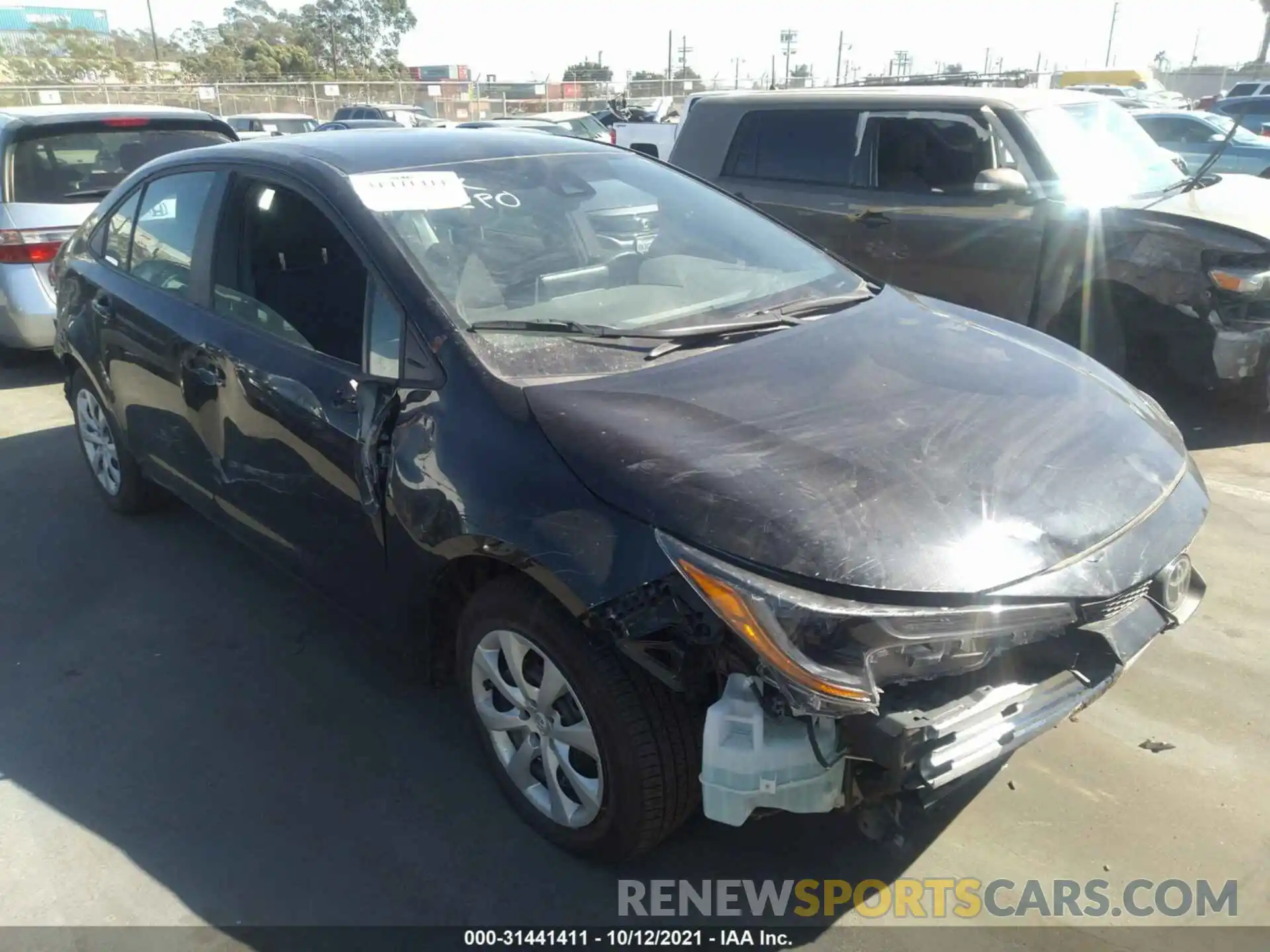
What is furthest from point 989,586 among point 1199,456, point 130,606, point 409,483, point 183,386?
point 1199,456

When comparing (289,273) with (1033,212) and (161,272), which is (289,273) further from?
(1033,212)

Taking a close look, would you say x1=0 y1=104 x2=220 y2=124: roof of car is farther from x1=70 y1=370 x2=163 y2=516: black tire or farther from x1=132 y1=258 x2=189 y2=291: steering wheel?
x1=132 y1=258 x2=189 y2=291: steering wheel

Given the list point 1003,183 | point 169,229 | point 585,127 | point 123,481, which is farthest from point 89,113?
point 585,127

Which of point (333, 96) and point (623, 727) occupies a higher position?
point (333, 96)

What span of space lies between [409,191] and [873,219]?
13.0 ft

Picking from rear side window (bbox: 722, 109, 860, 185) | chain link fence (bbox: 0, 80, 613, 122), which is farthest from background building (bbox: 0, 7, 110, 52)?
rear side window (bbox: 722, 109, 860, 185)

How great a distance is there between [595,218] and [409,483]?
4.04 ft

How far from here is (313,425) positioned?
2.94 metres

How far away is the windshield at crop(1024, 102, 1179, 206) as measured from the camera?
570 centimetres

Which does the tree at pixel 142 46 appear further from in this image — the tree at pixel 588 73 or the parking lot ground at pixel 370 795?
the parking lot ground at pixel 370 795

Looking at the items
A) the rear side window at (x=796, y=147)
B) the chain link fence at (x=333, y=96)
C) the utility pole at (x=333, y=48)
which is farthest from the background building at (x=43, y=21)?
the rear side window at (x=796, y=147)

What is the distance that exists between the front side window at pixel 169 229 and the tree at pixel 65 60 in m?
48.3

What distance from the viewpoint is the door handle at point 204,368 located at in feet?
11.1

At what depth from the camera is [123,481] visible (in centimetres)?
459
